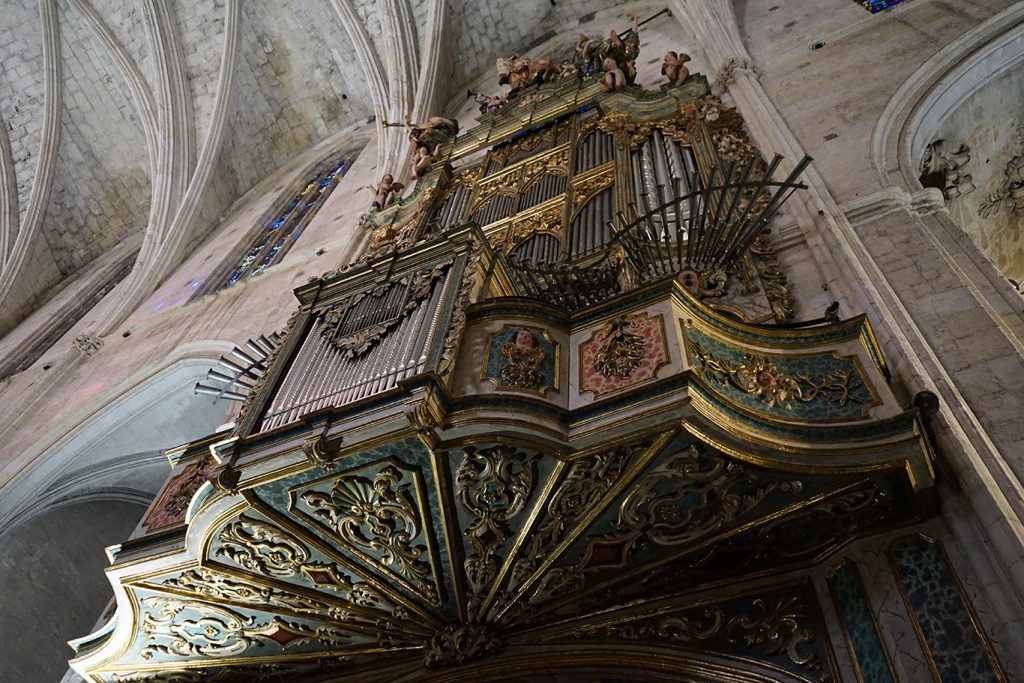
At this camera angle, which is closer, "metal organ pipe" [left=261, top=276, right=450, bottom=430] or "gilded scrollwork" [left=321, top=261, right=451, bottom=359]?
"metal organ pipe" [left=261, top=276, right=450, bottom=430]

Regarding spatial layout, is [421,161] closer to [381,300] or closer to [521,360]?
[381,300]

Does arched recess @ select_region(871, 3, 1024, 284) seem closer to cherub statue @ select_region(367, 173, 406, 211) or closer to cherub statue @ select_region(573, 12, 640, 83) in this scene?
cherub statue @ select_region(573, 12, 640, 83)

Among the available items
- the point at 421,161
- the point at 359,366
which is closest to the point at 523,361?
the point at 359,366

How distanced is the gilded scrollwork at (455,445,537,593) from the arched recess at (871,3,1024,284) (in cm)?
428

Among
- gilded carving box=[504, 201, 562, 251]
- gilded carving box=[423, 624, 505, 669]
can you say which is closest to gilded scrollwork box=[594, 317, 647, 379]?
gilded carving box=[423, 624, 505, 669]

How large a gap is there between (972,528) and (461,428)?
224 cm

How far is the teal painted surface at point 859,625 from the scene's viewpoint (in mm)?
3430

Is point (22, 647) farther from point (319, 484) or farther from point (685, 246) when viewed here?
point (685, 246)

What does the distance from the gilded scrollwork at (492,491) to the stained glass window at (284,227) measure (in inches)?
A: 299

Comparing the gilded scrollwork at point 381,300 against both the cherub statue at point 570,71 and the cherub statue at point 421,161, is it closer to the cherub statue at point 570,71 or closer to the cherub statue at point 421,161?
the cherub statue at point 421,161

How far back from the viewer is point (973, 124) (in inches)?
274

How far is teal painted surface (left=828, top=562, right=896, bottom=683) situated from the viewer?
11.3 feet

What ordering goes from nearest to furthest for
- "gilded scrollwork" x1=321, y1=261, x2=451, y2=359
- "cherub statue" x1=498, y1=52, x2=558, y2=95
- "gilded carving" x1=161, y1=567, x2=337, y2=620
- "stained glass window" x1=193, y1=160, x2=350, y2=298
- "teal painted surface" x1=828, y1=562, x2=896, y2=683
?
"teal painted surface" x1=828, y1=562, x2=896, y2=683 < "gilded carving" x1=161, y1=567, x2=337, y2=620 < "gilded scrollwork" x1=321, y1=261, x2=451, y2=359 < "cherub statue" x1=498, y1=52, x2=558, y2=95 < "stained glass window" x1=193, y1=160, x2=350, y2=298

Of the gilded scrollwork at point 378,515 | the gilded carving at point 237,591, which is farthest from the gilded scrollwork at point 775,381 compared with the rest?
the gilded carving at point 237,591
